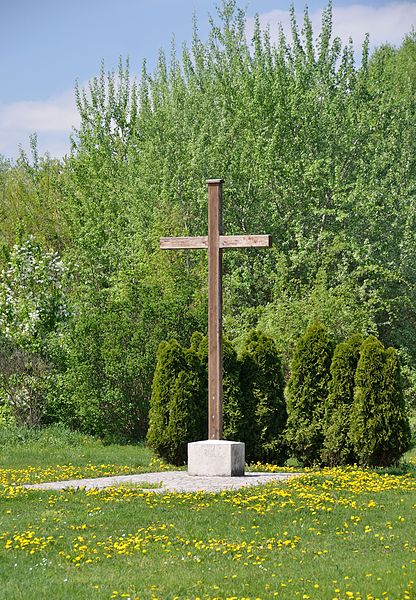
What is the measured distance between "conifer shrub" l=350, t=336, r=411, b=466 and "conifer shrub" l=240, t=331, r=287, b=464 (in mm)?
1419

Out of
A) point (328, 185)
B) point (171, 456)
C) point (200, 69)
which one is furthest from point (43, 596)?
point (200, 69)

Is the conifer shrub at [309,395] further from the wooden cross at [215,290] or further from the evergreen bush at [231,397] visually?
the wooden cross at [215,290]

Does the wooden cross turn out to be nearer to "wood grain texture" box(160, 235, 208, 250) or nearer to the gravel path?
"wood grain texture" box(160, 235, 208, 250)

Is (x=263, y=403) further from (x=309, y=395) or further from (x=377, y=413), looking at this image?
(x=377, y=413)

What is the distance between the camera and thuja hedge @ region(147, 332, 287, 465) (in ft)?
51.3

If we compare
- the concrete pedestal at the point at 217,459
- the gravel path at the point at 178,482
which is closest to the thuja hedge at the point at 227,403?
the gravel path at the point at 178,482

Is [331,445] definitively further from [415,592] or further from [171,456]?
[415,592]

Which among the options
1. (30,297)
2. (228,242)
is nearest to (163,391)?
(228,242)

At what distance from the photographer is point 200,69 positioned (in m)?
31.4

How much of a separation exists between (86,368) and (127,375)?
36.1 inches

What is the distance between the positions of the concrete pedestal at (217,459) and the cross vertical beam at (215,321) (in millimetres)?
348

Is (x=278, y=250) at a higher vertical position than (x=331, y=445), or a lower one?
higher

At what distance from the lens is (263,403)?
15.9 meters

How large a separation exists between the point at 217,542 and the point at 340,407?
690 centimetres
